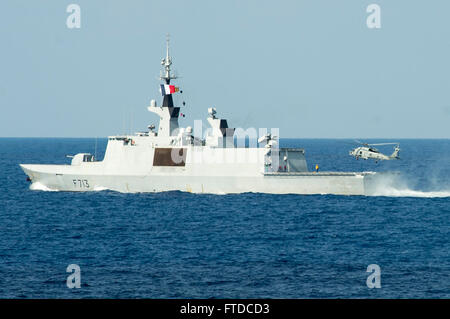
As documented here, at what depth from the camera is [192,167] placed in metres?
41.6

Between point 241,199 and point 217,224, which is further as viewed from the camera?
point 241,199

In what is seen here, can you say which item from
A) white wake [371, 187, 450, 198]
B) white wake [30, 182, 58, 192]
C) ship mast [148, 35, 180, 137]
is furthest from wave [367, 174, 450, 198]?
white wake [30, 182, 58, 192]

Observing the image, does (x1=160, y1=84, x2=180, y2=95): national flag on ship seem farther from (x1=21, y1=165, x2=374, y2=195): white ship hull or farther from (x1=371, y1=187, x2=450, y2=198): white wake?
(x1=371, y1=187, x2=450, y2=198): white wake

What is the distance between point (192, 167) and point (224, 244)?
514 inches

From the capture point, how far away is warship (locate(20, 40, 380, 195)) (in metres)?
40.5

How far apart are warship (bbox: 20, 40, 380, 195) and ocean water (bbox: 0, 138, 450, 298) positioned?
90 cm
